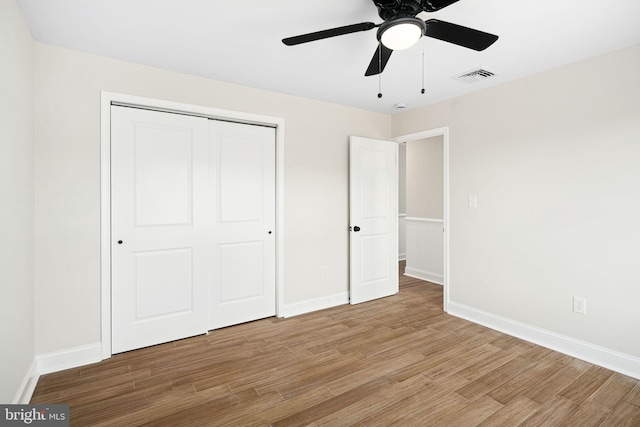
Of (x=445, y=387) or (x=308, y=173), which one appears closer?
(x=445, y=387)

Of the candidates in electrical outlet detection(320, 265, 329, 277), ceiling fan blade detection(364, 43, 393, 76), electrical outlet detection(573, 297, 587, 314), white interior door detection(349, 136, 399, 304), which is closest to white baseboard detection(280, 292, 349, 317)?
white interior door detection(349, 136, 399, 304)

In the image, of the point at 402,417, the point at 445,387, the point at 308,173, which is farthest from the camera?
the point at 308,173

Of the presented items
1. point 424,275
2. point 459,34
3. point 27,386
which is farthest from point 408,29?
point 424,275

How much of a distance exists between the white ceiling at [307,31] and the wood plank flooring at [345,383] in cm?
250

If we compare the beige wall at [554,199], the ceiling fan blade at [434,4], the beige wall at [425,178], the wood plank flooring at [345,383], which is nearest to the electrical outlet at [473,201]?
the beige wall at [554,199]

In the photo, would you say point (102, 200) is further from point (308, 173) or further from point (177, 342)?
point (308, 173)

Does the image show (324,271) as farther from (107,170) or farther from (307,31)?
(307,31)

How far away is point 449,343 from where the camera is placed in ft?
9.71

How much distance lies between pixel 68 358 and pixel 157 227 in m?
1.20

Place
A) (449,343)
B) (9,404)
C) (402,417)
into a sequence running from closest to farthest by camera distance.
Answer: (9,404), (402,417), (449,343)

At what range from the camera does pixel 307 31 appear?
2262 millimetres

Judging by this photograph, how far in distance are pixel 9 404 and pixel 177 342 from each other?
4.15 feet

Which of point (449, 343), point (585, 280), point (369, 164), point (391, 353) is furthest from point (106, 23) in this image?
point (585, 280)

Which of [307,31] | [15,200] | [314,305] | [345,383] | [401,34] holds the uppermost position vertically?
[307,31]
